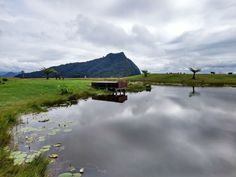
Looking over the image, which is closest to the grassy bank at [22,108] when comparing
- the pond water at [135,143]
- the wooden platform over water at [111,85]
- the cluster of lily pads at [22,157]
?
the cluster of lily pads at [22,157]

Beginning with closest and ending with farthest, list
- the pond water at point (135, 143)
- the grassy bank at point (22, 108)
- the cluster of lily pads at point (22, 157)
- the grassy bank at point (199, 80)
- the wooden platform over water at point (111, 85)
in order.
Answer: the grassy bank at point (22, 108) < the pond water at point (135, 143) < the cluster of lily pads at point (22, 157) < the wooden platform over water at point (111, 85) < the grassy bank at point (199, 80)

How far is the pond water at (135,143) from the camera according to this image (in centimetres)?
1452

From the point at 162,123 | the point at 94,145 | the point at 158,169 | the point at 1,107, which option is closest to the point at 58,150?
the point at 94,145

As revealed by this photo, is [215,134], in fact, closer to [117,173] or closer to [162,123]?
[162,123]

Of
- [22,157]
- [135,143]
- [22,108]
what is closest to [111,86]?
[22,108]

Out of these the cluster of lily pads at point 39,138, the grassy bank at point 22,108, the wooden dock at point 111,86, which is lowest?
the cluster of lily pads at point 39,138

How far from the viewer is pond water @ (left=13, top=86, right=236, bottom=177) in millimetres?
14516

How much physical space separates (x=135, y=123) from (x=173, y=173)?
1406cm

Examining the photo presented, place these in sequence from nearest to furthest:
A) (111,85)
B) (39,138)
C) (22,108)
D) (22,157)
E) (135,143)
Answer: (22,157) < (135,143) < (39,138) < (22,108) < (111,85)

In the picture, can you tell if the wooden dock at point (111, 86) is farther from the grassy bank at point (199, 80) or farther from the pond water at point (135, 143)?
the grassy bank at point (199, 80)

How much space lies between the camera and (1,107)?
99.9 ft

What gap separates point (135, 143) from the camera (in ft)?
64.8

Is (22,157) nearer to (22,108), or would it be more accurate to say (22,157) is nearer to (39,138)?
(39,138)

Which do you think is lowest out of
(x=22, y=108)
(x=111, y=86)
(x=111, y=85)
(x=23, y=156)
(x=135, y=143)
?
(x=135, y=143)
